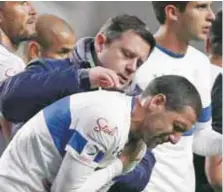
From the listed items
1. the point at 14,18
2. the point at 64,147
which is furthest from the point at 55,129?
the point at 14,18

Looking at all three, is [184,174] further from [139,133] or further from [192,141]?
[139,133]

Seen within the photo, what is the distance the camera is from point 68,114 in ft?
2.54

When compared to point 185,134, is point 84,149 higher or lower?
higher

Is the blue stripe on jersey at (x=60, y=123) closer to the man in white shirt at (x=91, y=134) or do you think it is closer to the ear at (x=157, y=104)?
the man in white shirt at (x=91, y=134)

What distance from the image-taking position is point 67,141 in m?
0.77

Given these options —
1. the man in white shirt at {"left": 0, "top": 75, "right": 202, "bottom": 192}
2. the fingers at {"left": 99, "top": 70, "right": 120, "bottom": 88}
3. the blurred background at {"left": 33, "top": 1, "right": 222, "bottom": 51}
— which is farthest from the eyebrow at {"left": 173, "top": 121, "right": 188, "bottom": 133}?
the blurred background at {"left": 33, "top": 1, "right": 222, "bottom": 51}

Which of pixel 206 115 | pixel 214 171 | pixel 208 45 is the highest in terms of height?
pixel 208 45

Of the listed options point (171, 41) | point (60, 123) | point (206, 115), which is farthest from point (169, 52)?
point (60, 123)

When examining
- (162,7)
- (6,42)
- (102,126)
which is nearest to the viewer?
(102,126)

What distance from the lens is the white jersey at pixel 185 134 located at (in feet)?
3.33

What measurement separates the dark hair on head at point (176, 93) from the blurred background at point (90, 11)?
17 centimetres

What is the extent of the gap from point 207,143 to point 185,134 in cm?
7

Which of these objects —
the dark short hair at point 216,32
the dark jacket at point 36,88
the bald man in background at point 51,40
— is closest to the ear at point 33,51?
the bald man in background at point 51,40

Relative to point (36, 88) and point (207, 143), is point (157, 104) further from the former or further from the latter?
point (207, 143)
